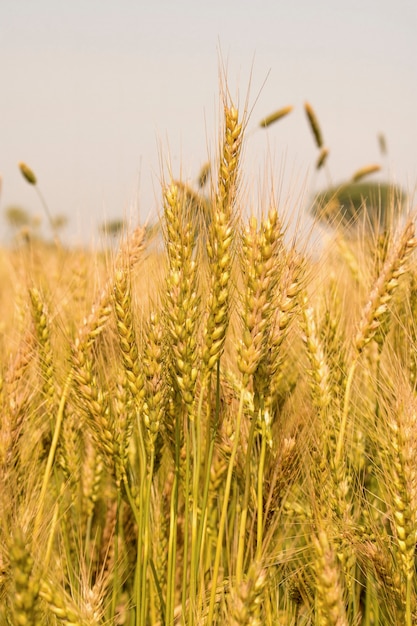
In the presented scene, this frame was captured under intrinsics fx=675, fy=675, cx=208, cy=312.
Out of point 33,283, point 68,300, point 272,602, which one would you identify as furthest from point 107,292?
point 272,602

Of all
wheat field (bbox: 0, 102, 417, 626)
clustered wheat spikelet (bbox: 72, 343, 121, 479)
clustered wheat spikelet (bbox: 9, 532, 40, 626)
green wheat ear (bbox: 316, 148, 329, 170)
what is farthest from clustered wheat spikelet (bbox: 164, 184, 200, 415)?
green wheat ear (bbox: 316, 148, 329, 170)

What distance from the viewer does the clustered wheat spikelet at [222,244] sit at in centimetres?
123

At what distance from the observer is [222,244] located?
4.11ft

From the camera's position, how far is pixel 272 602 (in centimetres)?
138

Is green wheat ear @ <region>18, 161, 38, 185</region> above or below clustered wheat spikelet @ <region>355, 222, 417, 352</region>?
above

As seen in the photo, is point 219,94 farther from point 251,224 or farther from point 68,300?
point 68,300

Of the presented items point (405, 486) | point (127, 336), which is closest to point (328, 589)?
point (405, 486)

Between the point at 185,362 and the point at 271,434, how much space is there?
0.97 feet

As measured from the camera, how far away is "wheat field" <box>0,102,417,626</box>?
4.05 ft

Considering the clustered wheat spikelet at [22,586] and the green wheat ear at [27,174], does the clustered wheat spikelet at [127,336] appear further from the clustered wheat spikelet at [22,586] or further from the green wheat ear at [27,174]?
the green wheat ear at [27,174]

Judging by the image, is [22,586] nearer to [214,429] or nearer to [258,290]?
[214,429]

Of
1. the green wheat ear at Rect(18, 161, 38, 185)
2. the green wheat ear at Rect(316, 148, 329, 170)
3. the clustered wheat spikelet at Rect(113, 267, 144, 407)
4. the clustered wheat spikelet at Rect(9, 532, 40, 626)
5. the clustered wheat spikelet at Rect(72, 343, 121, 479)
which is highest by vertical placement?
the green wheat ear at Rect(18, 161, 38, 185)

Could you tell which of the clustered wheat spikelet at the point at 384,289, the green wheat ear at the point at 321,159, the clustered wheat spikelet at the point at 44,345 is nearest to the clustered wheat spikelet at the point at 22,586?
the clustered wheat spikelet at the point at 44,345

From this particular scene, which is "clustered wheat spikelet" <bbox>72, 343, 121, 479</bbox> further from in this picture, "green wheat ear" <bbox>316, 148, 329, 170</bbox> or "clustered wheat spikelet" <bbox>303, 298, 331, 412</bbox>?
Answer: "green wheat ear" <bbox>316, 148, 329, 170</bbox>
